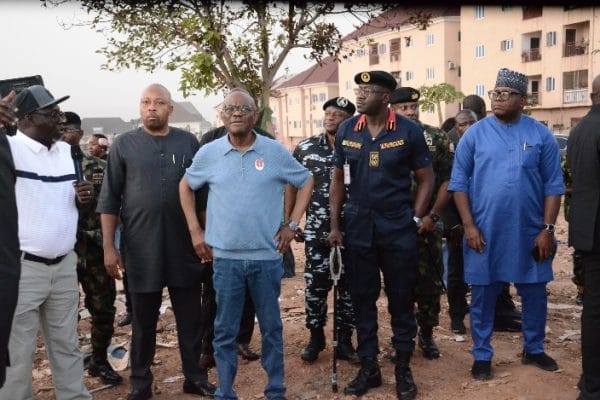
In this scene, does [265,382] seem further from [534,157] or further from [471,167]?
[534,157]

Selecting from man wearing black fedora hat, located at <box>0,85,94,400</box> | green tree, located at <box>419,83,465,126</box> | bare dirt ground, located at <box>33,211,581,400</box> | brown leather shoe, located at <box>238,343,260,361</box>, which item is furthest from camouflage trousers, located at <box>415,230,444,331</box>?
green tree, located at <box>419,83,465,126</box>

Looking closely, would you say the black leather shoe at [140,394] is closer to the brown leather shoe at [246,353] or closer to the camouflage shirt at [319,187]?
the brown leather shoe at [246,353]

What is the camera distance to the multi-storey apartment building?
61656mm

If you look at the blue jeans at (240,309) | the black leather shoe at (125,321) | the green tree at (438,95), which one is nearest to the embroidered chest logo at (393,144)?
the blue jeans at (240,309)

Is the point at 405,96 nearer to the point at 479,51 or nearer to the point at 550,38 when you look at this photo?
the point at 550,38

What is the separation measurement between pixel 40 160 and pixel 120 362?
2134mm

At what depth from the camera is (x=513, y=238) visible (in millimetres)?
4484

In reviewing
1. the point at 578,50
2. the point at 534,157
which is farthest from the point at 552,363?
the point at 578,50

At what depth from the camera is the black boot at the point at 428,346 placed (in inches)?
199

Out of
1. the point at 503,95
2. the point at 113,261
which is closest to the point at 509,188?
the point at 503,95

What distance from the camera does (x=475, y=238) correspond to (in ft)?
14.9

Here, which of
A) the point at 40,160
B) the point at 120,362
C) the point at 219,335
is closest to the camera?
the point at 40,160

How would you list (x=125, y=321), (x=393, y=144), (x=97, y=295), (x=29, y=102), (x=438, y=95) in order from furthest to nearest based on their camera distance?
(x=438, y=95), (x=125, y=321), (x=97, y=295), (x=393, y=144), (x=29, y=102)

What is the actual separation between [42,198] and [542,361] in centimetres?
383
